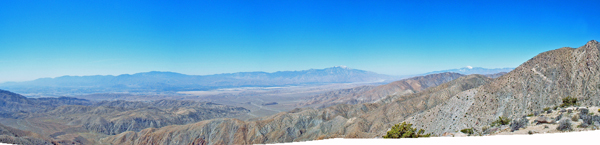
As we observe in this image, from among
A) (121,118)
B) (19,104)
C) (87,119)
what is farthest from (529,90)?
(19,104)

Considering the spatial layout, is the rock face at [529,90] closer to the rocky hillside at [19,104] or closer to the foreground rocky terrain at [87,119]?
the foreground rocky terrain at [87,119]

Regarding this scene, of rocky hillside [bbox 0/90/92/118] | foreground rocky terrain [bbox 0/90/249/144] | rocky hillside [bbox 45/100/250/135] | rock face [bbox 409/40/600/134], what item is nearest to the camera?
rock face [bbox 409/40/600/134]

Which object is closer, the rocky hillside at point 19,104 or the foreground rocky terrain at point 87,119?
the foreground rocky terrain at point 87,119

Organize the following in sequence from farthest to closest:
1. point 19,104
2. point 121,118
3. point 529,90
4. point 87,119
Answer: point 19,104, point 87,119, point 121,118, point 529,90

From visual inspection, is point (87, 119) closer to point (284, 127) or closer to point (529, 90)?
point (284, 127)

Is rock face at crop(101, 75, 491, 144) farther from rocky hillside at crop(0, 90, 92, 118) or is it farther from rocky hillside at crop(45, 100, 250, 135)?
rocky hillside at crop(0, 90, 92, 118)

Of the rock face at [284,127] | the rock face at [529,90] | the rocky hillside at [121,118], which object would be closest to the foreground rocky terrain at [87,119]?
the rocky hillside at [121,118]

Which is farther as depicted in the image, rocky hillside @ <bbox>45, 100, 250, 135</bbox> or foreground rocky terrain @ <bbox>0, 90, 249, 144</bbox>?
rocky hillside @ <bbox>45, 100, 250, 135</bbox>

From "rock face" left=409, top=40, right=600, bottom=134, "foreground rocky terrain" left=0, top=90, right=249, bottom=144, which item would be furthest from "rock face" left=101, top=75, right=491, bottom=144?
"rock face" left=409, top=40, right=600, bottom=134
